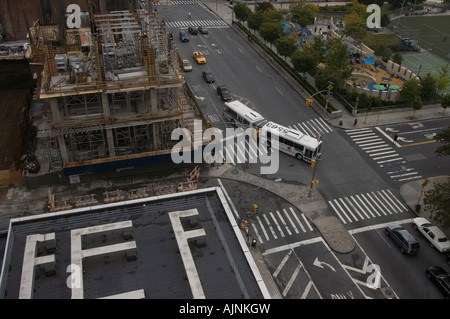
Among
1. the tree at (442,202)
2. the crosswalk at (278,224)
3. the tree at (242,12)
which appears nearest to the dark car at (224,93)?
the crosswalk at (278,224)

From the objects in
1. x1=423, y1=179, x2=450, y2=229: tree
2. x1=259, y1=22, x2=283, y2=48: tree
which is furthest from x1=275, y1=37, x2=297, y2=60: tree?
x1=423, y1=179, x2=450, y2=229: tree

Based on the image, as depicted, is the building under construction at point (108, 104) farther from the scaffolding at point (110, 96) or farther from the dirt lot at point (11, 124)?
the dirt lot at point (11, 124)

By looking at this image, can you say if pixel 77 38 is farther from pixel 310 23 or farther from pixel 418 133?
pixel 310 23

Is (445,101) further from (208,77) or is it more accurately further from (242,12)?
(242,12)

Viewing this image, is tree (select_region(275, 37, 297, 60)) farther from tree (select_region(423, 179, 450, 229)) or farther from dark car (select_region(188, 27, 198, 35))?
tree (select_region(423, 179, 450, 229))

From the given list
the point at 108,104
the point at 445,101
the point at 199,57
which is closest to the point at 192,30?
the point at 199,57

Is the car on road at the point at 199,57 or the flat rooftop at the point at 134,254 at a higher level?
the flat rooftop at the point at 134,254
